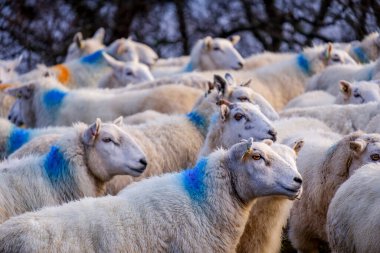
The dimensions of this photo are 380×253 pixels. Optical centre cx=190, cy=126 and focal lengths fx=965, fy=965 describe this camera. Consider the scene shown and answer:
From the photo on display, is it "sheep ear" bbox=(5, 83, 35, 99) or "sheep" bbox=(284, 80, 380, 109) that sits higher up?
"sheep" bbox=(284, 80, 380, 109)

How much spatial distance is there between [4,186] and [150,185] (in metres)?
1.09

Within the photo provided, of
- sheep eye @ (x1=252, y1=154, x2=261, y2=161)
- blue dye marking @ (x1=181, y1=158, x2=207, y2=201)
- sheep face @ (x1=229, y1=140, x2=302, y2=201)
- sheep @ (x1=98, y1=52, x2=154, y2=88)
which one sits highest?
sheep eye @ (x1=252, y1=154, x2=261, y2=161)

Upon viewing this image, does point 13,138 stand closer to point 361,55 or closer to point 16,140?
point 16,140

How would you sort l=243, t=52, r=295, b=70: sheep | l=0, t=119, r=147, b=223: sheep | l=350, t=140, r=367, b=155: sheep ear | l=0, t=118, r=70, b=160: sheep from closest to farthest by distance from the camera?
l=350, t=140, r=367, b=155: sheep ear → l=0, t=119, r=147, b=223: sheep → l=0, t=118, r=70, b=160: sheep → l=243, t=52, r=295, b=70: sheep

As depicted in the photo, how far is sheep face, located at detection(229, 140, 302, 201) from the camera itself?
5578 mm

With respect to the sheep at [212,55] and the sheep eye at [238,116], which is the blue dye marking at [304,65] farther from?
the sheep eye at [238,116]

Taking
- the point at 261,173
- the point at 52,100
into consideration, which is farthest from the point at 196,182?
the point at 52,100

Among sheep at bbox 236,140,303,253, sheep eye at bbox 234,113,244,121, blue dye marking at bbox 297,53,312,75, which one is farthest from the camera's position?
blue dye marking at bbox 297,53,312,75

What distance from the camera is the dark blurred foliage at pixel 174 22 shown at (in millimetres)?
16844

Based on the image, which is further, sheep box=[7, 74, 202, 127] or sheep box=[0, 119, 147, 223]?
sheep box=[7, 74, 202, 127]

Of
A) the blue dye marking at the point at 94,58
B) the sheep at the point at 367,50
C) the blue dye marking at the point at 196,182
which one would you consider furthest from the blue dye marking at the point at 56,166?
the sheep at the point at 367,50

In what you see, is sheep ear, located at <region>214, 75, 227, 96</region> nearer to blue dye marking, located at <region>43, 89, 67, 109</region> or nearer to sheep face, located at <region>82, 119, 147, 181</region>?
sheep face, located at <region>82, 119, 147, 181</region>

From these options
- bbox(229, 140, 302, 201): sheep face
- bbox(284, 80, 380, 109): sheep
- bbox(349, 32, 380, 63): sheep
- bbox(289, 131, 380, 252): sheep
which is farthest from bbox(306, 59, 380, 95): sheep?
bbox(229, 140, 302, 201): sheep face

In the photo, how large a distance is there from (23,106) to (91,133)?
3423 mm
